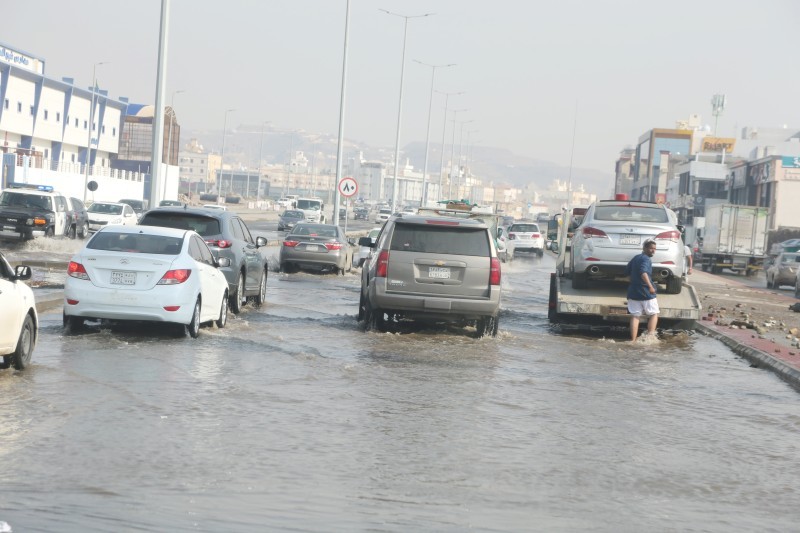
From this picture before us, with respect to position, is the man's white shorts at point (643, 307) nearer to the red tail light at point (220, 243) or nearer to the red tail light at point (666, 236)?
the red tail light at point (666, 236)

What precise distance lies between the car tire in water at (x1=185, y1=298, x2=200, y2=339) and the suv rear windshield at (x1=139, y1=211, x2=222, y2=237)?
3906 millimetres

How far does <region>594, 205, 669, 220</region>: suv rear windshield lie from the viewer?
19938 mm

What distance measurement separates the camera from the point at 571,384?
13.4 m

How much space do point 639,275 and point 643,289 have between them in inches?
9.2

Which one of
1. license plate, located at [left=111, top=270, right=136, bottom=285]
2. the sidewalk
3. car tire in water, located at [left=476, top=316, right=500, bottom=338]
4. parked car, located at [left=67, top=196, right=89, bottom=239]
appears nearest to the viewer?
license plate, located at [left=111, top=270, right=136, bottom=285]

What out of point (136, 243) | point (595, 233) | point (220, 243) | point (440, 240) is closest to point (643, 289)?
point (595, 233)

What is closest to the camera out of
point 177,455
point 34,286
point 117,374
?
point 177,455

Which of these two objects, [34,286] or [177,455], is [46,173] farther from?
[177,455]

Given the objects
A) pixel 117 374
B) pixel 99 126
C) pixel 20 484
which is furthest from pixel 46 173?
pixel 20 484

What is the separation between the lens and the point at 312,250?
110 feet

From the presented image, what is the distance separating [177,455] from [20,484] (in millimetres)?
1310

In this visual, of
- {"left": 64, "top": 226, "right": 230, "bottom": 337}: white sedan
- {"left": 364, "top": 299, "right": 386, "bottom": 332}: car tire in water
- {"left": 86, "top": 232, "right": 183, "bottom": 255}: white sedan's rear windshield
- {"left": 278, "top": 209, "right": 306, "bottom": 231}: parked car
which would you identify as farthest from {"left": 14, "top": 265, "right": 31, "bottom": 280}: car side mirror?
{"left": 278, "top": 209, "right": 306, "bottom": 231}: parked car

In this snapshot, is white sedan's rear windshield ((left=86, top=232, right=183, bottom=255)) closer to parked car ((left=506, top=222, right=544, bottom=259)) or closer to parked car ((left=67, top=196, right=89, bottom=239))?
parked car ((left=67, top=196, right=89, bottom=239))

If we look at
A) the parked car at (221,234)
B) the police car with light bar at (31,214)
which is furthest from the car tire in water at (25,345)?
the police car with light bar at (31,214)
